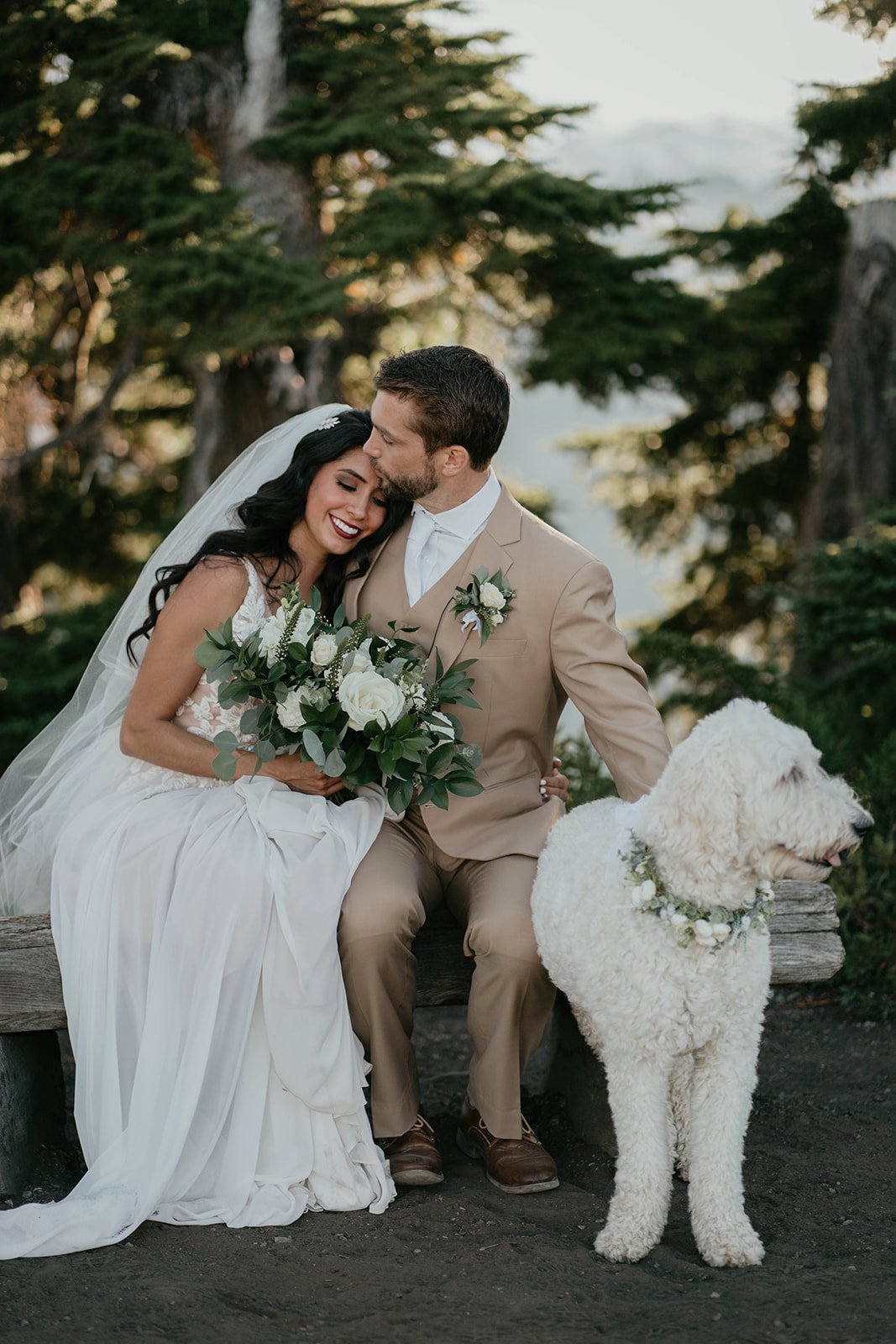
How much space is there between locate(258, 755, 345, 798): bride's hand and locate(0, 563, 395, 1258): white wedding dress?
201mm

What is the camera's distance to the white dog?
2.74 m

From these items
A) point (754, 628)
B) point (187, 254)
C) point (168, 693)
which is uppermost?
point (187, 254)

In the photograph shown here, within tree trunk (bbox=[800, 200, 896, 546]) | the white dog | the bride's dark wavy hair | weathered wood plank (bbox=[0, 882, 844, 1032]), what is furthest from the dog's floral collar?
tree trunk (bbox=[800, 200, 896, 546])

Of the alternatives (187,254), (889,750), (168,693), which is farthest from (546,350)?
(168,693)

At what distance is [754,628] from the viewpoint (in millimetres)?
8680

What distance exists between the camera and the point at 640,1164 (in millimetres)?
2994

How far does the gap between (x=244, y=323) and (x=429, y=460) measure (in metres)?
3.70

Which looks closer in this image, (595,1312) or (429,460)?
(595,1312)

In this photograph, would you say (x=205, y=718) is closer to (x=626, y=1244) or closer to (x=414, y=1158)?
(x=414, y=1158)

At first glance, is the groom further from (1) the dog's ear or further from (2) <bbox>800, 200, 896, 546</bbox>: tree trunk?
(2) <bbox>800, 200, 896, 546</bbox>: tree trunk

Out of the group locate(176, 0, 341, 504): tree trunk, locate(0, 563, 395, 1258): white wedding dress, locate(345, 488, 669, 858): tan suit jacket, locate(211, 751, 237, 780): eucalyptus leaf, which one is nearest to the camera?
locate(0, 563, 395, 1258): white wedding dress

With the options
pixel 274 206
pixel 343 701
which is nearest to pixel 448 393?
pixel 343 701

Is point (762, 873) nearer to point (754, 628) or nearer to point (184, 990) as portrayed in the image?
point (184, 990)

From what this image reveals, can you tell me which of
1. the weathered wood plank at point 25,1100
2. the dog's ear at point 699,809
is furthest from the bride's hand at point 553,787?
the weathered wood plank at point 25,1100
